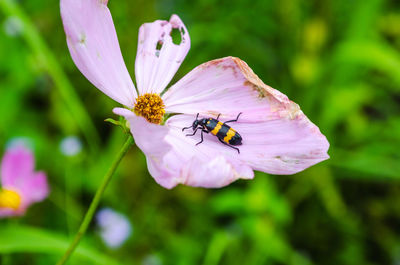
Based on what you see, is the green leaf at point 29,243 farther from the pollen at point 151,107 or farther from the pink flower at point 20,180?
the pollen at point 151,107

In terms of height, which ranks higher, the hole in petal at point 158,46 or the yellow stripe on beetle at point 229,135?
the hole in petal at point 158,46

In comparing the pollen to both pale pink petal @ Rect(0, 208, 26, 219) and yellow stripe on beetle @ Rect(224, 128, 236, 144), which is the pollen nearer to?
yellow stripe on beetle @ Rect(224, 128, 236, 144)

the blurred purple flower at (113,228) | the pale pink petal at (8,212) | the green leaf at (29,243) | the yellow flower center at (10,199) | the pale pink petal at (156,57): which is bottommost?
the blurred purple flower at (113,228)

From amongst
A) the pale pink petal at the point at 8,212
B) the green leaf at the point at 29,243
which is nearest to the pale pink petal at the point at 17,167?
the pale pink petal at the point at 8,212

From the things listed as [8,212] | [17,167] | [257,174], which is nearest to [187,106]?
[8,212]

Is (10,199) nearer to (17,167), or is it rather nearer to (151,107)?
(17,167)

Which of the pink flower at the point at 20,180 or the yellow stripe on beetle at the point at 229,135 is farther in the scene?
the pink flower at the point at 20,180

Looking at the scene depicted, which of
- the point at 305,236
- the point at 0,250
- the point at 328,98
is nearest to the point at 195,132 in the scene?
the point at 0,250

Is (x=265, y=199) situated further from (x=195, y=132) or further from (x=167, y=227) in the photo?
(x=195, y=132)
